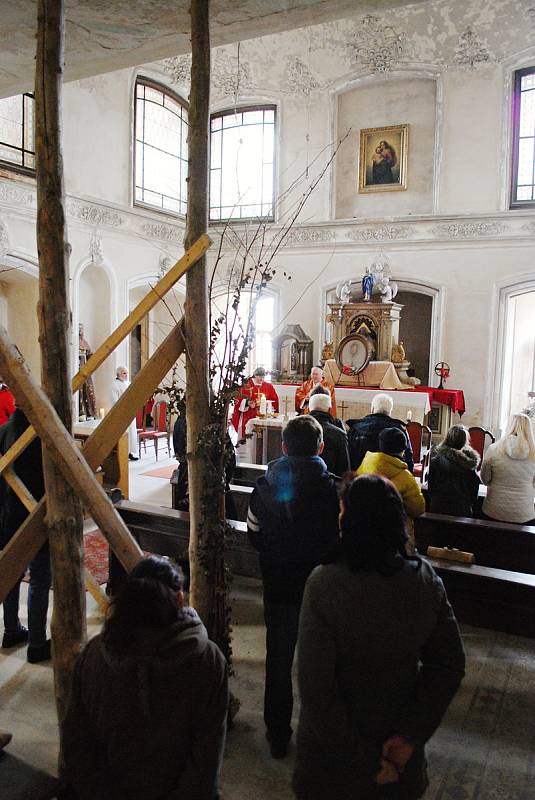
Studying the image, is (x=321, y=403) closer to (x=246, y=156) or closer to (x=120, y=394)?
(x=120, y=394)

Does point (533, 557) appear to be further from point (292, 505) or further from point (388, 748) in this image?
point (388, 748)

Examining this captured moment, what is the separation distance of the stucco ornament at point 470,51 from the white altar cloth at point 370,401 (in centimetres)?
717

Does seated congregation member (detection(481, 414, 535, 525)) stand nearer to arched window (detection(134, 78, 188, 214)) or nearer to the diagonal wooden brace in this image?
the diagonal wooden brace

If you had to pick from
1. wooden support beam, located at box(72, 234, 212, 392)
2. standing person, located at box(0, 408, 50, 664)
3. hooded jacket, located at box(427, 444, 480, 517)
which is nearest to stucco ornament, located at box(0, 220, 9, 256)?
standing person, located at box(0, 408, 50, 664)

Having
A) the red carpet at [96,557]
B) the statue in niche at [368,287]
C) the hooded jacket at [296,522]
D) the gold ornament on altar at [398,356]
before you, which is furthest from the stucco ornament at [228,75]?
the hooded jacket at [296,522]

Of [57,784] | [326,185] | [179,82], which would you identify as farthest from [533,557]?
[179,82]

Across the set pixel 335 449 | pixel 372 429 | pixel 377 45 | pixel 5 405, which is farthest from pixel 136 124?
pixel 335 449

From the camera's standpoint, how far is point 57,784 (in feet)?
6.77

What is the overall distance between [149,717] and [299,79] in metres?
14.7

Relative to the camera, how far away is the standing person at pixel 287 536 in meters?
2.69

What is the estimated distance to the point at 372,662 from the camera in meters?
1.59

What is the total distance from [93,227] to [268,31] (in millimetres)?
8960

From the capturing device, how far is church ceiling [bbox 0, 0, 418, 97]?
3113 millimetres

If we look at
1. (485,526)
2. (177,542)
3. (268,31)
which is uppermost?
(268,31)
